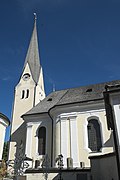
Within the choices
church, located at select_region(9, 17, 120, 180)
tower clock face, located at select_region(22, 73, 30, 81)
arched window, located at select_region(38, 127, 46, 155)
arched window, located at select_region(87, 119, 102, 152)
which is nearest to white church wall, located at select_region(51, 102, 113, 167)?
church, located at select_region(9, 17, 120, 180)

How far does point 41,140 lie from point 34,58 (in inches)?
759

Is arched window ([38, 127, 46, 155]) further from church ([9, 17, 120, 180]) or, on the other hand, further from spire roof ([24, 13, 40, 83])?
spire roof ([24, 13, 40, 83])

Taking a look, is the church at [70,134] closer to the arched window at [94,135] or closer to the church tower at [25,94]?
the arched window at [94,135]

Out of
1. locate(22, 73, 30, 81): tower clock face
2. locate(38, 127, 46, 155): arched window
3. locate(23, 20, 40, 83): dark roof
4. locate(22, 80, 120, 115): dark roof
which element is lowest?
locate(38, 127, 46, 155): arched window

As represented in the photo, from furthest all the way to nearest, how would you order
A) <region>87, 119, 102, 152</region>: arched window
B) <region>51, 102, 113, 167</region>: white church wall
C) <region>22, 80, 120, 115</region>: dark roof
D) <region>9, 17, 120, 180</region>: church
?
<region>22, 80, 120, 115</region>: dark roof → <region>87, 119, 102, 152</region>: arched window → <region>51, 102, 113, 167</region>: white church wall → <region>9, 17, 120, 180</region>: church

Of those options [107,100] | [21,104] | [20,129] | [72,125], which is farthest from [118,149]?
[21,104]

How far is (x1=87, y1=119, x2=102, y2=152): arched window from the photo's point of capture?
1677cm

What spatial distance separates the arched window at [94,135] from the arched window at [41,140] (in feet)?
17.1

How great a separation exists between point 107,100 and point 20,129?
1843 centimetres

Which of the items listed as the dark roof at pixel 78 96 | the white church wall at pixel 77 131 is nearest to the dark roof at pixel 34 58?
the dark roof at pixel 78 96

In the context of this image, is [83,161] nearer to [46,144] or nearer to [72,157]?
[72,157]

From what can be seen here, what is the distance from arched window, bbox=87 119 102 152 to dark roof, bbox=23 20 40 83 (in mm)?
15257

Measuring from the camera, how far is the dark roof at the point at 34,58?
3231cm

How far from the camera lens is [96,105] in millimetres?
18031
